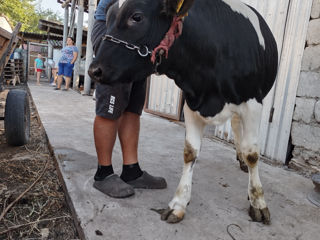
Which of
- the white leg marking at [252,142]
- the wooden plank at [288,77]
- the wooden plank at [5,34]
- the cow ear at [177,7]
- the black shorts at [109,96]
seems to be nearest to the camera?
the cow ear at [177,7]

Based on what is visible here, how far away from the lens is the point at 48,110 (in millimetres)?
5055

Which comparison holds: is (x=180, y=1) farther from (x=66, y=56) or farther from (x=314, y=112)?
(x=66, y=56)

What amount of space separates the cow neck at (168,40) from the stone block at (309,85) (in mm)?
1850

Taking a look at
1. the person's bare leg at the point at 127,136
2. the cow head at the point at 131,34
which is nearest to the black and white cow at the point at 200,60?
the cow head at the point at 131,34

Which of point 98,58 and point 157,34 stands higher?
point 157,34

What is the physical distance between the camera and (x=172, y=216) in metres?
1.65

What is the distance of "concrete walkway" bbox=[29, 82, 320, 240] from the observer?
1579mm

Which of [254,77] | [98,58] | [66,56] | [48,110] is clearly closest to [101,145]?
[98,58]

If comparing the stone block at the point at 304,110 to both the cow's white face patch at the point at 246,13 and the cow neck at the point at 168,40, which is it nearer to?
the cow's white face patch at the point at 246,13

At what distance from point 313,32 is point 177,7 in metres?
2.01

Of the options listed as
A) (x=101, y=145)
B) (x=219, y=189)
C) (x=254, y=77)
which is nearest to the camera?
(x=254, y=77)

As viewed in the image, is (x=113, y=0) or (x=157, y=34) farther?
(x=113, y=0)

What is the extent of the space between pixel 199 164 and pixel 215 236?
1.20 meters

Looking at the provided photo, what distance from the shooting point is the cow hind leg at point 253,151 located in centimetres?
171
